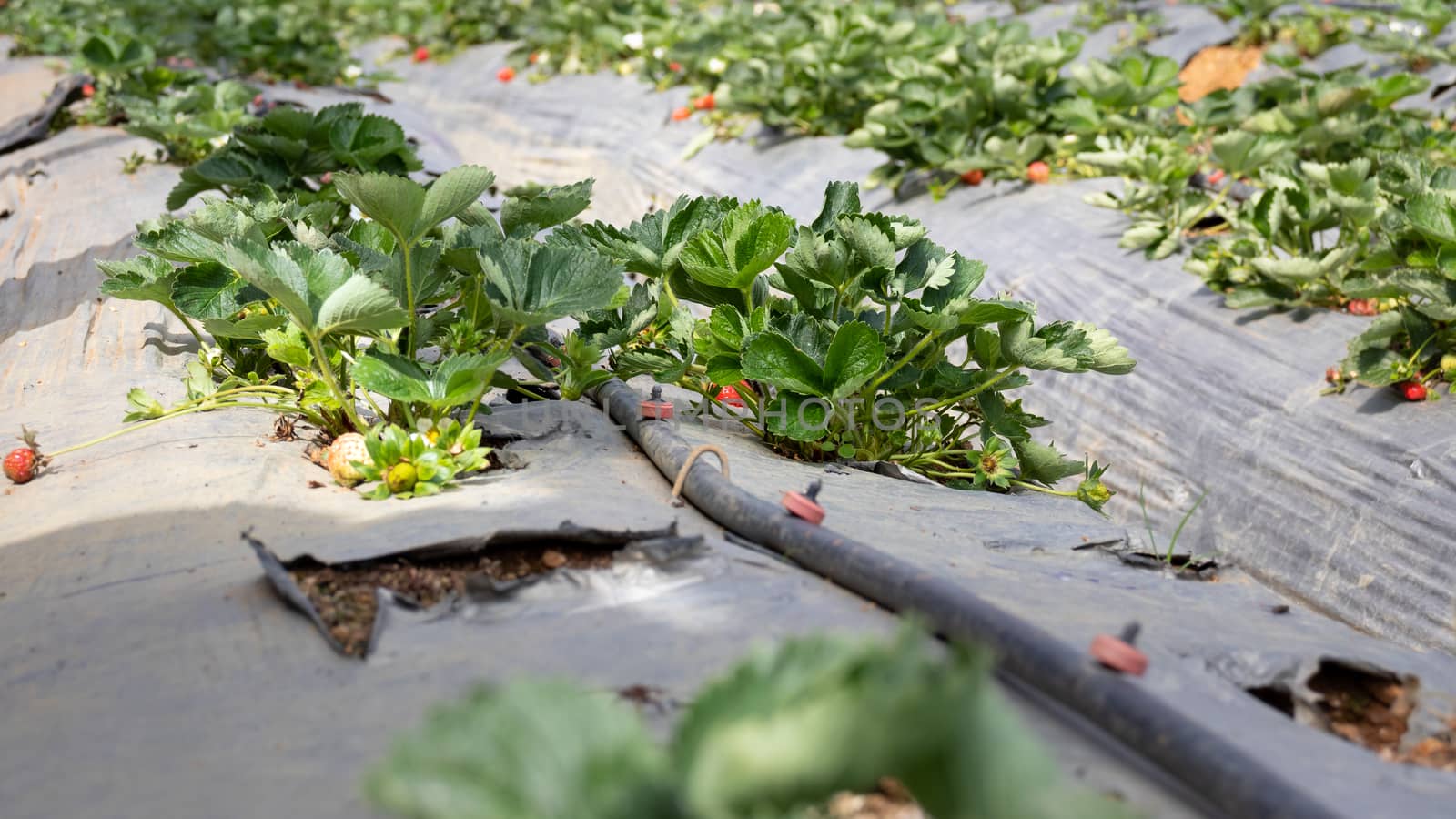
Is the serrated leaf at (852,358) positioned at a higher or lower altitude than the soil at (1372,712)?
higher

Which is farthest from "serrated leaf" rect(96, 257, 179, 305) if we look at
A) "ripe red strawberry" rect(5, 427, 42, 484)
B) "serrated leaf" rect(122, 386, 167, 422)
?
"ripe red strawberry" rect(5, 427, 42, 484)

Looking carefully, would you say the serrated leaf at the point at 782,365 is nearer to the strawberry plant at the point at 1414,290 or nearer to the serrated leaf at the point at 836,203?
the serrated leaf at the point at 836,203

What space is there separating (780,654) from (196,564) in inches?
42.4

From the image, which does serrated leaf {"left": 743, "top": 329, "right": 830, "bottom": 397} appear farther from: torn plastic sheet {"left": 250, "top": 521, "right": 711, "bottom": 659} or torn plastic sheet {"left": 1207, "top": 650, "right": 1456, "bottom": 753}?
torn plastic sheet {"left": 1207, "top": 650, "right": 1456, "bottom": 753}

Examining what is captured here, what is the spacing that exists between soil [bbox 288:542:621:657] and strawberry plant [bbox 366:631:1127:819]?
0.63m

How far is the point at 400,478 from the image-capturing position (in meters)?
1.85

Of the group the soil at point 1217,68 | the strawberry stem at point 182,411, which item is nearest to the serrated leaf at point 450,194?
the strawberry stem at point 182,411

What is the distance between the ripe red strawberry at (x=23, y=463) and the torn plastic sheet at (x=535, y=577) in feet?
2.25

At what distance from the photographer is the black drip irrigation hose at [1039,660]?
3.39 ft

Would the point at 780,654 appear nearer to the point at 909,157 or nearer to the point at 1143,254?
the point at 1143,254

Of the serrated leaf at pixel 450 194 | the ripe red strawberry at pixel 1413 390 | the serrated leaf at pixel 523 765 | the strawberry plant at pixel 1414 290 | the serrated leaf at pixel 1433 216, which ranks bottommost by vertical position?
the ripe red strawberry at pixel 1413 390

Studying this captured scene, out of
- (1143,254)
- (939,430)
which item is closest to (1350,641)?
(939,430)

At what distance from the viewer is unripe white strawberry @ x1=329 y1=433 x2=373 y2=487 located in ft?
6.32

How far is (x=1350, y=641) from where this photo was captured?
5.22 feet
